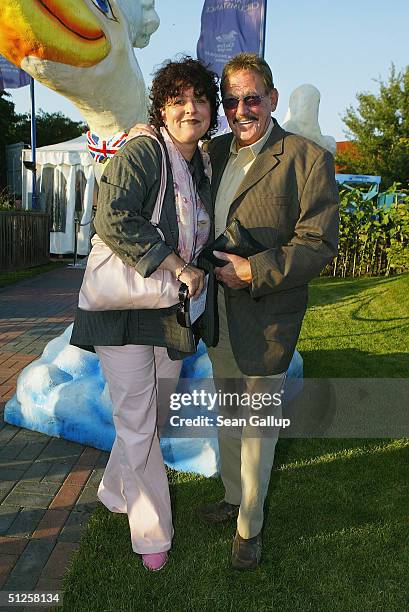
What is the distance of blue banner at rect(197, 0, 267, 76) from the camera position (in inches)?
244

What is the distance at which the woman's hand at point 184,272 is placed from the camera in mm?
1723

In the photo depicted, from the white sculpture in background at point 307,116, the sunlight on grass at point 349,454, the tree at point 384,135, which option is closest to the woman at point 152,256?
the sunlight on grass at point 349,454

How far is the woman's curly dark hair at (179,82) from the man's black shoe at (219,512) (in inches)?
63.0

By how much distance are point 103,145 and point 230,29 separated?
14.5ft

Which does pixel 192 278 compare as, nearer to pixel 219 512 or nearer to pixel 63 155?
pixel 219 512

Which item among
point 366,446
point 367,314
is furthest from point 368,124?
point 366,446

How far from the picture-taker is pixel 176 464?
2939 mm

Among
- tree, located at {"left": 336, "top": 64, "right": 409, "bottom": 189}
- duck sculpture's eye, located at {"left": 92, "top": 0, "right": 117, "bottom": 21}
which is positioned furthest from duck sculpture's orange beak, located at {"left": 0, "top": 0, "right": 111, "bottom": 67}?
tree, located at {"left": 336, "top": 64, "right": 409, "bottom": 189}

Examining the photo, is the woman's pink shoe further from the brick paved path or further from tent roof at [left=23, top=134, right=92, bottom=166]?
tent roof at [left=23, top=134, right=92, bottom=166]

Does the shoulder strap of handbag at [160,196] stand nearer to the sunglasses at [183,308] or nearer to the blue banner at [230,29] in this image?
the sunglasses at [183,308]

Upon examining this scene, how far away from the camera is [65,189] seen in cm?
1405

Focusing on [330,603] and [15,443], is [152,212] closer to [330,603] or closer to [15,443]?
[330,603]

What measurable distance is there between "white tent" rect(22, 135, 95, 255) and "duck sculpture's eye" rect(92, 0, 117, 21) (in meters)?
11.0

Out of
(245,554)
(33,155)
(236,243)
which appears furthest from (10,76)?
(245,554)
